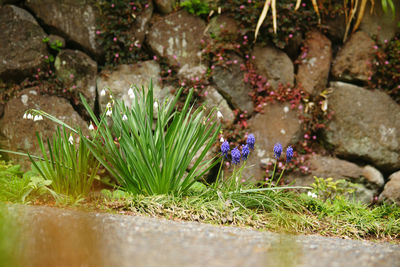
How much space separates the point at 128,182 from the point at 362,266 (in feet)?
6.33

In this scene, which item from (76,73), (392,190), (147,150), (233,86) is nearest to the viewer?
(147,150)

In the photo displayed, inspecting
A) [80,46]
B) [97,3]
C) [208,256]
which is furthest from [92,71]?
[208,256]

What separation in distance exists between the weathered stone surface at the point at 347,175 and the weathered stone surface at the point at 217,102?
1.01 meters

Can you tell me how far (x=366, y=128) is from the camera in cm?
430

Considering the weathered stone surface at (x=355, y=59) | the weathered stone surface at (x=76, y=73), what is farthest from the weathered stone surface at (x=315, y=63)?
the weathered stone surface at (x=76, y=73)

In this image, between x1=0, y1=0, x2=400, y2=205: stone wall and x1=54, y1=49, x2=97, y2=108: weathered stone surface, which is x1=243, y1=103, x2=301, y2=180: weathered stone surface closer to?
x1=0, y1=0, x2=400, y2=205: stone wall

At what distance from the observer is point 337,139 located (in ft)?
14.3

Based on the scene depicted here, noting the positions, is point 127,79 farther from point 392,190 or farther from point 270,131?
point 392,190

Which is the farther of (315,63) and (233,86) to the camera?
(315,63)

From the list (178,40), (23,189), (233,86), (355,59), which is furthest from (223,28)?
(23,189)

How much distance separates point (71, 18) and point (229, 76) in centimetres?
205

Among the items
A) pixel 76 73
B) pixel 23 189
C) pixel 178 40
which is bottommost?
pixel 23 189

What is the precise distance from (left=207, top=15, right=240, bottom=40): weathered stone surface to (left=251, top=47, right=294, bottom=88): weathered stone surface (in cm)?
35

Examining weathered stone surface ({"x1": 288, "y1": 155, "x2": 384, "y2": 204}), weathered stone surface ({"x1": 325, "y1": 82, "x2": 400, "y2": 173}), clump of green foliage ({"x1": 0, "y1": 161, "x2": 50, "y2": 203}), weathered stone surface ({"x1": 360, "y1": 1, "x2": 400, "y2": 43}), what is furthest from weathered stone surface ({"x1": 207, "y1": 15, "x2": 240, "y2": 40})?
clump of green foliage ({"x1": 0, "y1": 161, "x2": 50, "y2": 203})
